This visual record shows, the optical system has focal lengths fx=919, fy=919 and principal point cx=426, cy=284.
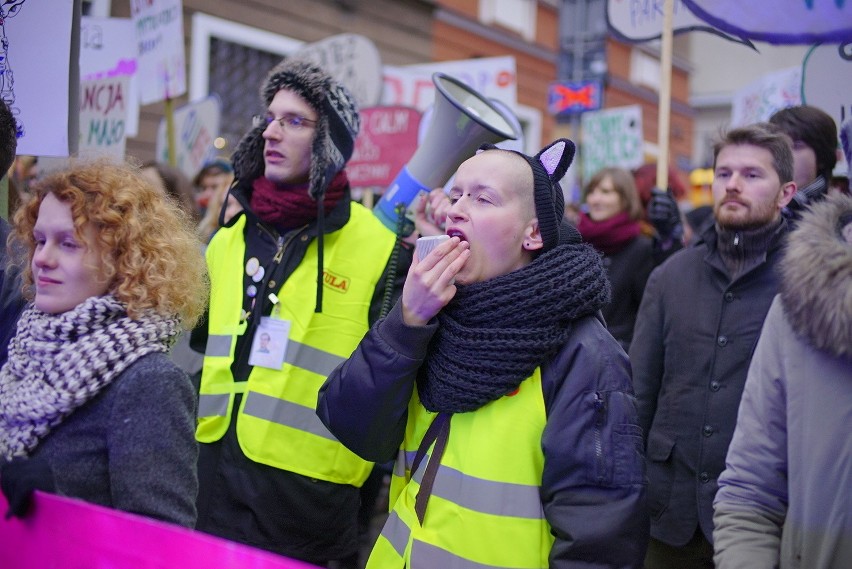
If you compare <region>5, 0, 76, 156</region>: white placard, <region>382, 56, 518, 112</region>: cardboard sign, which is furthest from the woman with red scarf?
<region>382, 56, 518, 112</region>: cardboard sign

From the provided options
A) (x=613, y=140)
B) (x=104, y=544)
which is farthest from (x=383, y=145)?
(x=104, y=544)

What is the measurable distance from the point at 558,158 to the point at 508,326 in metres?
0.43

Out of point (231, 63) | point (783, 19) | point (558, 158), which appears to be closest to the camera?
point (558, 158)

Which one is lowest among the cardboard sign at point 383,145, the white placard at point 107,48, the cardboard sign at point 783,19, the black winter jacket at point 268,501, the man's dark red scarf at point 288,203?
the black winter jacket at point 268,501

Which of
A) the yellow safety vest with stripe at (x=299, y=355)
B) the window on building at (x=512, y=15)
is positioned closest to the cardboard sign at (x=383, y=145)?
the yellow safety vest with stripe at (x=299, y=355)

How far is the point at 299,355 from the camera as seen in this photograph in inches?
115

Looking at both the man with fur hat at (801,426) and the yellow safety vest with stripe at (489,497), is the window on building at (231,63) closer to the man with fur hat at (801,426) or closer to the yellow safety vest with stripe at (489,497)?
the yellow safety vest with stripe at (489,497)

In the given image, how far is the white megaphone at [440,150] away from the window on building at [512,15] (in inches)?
488

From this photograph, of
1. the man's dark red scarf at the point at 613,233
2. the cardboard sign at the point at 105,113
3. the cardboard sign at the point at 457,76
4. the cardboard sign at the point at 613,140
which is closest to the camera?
the man's dark red scarf at the point at 613,233

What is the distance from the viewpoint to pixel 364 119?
659 centimetres

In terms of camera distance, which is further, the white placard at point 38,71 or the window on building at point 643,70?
the window on building at point 643,70

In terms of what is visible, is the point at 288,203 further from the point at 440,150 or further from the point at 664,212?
the point at 664,212

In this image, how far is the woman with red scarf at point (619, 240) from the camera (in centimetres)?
445

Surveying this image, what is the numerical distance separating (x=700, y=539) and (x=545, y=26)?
15095 millimetres
